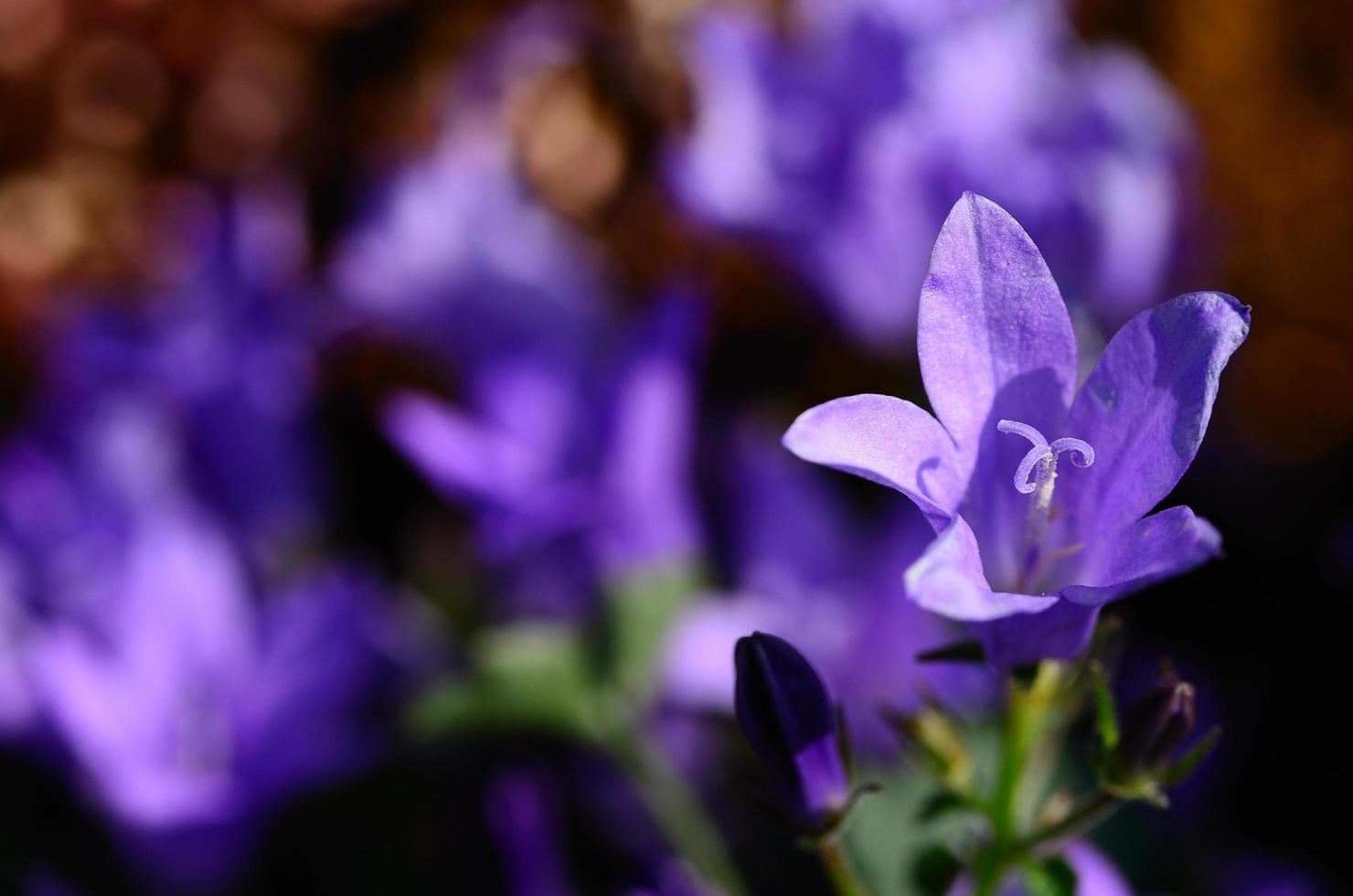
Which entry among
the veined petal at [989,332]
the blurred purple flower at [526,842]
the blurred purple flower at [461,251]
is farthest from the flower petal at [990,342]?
the blurred purple flower at [461,251]

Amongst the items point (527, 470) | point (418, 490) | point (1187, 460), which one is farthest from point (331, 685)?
point (1187, 460)

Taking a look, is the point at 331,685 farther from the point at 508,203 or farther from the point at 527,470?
the point at 508,203

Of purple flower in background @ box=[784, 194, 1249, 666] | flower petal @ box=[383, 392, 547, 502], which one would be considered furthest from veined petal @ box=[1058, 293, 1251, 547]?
flower petal @ box=[383, 392, 547, 502]

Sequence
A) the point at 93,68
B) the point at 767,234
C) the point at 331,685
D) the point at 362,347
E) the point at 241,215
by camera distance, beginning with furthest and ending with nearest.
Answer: the point at 93,68
the point at 362,347
the point at 241,215
the point at 767,234
the point at 331,685

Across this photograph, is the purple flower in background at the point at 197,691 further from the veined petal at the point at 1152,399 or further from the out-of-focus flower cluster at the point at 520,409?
the veined petal at the point at 1152,399

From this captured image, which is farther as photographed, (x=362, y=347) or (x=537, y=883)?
(x=362, y=347)

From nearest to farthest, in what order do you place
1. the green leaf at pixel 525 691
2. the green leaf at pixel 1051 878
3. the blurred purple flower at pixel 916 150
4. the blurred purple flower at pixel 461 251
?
the green leaf at pixel 1051 878
the green leaf at pixel 525 691
the blurred purple flower at pixel 916 150
the blurred purple flower at pixel 461 251

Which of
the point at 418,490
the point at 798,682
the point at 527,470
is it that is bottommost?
the point at 418,490
